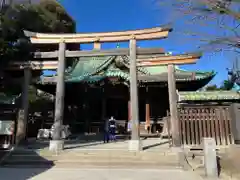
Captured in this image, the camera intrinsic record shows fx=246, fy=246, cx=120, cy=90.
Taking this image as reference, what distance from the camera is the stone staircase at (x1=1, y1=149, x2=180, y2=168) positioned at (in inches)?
344

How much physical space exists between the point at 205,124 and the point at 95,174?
5672mm

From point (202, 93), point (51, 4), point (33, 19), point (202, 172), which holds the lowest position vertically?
point (202, 172)

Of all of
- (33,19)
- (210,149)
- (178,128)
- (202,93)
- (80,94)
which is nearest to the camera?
(210,149)

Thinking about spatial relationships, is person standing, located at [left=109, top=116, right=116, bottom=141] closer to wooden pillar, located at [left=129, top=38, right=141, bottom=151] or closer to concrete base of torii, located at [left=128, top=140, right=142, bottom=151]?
wooden pillar, located at [left=129, top=38, right=141, bottom=151]

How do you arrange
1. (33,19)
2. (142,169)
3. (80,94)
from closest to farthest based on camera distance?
(142,169) → (33,19) → (80,94)

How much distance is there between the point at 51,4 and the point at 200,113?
1883 cm


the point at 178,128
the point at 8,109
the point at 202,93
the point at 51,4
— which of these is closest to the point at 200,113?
the point at 178,128

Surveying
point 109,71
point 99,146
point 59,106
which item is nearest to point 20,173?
point 59,106

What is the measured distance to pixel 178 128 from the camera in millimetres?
10594

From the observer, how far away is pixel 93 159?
9016 millimetres

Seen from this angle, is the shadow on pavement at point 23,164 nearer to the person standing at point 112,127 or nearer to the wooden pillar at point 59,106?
the wooden pillar at point 59,106

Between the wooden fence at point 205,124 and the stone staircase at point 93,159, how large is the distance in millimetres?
1742

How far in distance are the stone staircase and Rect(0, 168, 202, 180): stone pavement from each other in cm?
60

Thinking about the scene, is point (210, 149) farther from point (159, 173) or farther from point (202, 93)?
point (202, 93)
